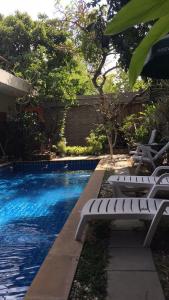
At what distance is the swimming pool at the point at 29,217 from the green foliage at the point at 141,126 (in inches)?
75.4

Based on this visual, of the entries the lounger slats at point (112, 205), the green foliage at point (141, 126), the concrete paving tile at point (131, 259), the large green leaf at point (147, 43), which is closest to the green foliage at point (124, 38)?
the green foliage at point (141, 126)

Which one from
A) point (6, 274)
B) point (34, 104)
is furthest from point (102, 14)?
point (6, 274)

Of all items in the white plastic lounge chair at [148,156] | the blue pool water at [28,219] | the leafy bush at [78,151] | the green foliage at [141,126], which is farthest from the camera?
the leafy bush at [78,151]

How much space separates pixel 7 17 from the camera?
23.3 meters

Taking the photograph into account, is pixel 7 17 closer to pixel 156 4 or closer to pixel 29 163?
pixel 29 163

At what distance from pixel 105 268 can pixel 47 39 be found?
66.3 feet

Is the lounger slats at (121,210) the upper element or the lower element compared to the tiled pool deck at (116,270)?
upper

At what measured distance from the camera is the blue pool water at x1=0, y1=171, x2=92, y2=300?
4184mm

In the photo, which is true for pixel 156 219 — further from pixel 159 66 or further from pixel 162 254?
pixel 159 66

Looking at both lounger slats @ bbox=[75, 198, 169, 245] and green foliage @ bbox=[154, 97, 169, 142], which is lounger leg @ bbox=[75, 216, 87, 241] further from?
green foliage @ bbox=[154, 97, 169, 142]

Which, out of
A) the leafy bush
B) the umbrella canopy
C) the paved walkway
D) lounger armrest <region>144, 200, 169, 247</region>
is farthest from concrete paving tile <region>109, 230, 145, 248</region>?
the leafy bush

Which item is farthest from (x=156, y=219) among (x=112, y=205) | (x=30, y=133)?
(x=30, y=133)

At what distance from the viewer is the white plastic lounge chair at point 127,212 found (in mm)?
3586

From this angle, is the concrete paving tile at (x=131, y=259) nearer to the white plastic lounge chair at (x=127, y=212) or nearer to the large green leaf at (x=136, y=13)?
the white plastic lounge chair at (x=127, y=212)
